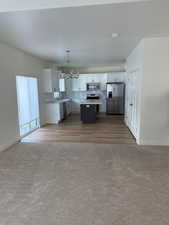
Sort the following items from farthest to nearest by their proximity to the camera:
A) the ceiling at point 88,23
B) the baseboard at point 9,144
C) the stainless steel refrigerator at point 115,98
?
the stainless steel refrigerator at point 115,98
the baseboard at point 9,144
the ceiling at point 88,23

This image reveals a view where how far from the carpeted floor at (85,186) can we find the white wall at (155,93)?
39cm

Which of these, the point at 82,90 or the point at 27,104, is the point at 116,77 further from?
the point at 27,104

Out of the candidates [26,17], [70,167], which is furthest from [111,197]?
[26,17]

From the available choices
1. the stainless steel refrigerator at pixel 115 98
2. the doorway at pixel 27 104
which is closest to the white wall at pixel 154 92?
the doorway at pixel 27 104

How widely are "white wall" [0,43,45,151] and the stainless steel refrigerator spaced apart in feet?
15.7

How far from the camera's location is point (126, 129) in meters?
5.68

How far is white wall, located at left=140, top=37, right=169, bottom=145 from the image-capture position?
3754 millimetres

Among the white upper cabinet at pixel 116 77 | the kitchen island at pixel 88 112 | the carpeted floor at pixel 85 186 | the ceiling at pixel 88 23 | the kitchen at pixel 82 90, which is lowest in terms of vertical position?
the carpeted floor at pixel 85 186

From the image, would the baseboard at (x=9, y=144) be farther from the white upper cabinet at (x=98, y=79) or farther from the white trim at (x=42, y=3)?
the white upper cabinet at (x=98, y=79)

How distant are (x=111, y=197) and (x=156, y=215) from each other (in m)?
0.58

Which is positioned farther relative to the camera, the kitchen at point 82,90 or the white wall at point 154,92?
the kitchen at point 82,90

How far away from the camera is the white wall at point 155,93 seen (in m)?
3.75

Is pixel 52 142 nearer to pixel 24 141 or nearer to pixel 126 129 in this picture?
pixel 24 141

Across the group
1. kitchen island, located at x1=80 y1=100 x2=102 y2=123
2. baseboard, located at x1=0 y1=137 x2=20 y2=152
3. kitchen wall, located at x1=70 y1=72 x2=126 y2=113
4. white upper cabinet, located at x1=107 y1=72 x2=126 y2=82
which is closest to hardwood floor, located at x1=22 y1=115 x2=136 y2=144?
baseboard, located at x1=0 y1=137 x2=20 y2=152
